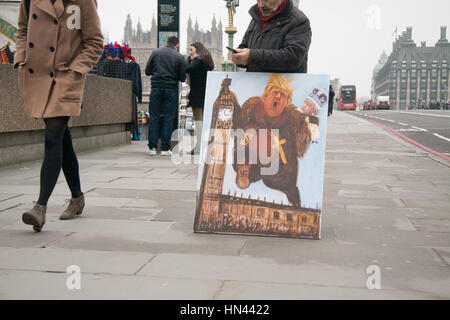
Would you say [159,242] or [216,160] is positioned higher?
[216,160]

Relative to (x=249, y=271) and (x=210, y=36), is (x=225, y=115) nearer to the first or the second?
(x=249, y=271)

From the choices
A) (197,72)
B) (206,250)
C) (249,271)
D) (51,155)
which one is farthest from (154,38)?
(249,271)

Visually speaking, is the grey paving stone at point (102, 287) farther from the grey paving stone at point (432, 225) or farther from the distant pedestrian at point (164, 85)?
the distant pedestrian at point (164, 85)

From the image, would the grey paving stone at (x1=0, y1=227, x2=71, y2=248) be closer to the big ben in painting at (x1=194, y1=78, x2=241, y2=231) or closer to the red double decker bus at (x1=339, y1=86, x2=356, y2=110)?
the big ben in painting at (x1=194, y1=78, x2=241, y2=231)

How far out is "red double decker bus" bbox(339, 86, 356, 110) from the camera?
82.4 metres

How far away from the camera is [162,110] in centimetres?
953

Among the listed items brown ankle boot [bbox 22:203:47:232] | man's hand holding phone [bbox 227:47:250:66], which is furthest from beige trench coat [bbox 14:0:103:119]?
man's hand holding phone [bbox 227:47:250:66]

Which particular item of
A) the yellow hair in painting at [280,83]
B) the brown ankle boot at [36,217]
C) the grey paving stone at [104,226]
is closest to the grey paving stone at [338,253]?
the grey paving stone at [104,226]

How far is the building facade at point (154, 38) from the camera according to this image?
452 feet

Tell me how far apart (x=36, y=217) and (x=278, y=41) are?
1945 millimetres

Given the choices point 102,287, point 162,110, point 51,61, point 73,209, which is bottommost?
point 102,287

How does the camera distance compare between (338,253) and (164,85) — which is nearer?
(338,253)

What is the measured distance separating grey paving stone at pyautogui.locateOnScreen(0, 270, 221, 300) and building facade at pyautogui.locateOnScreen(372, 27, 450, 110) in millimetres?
180016
